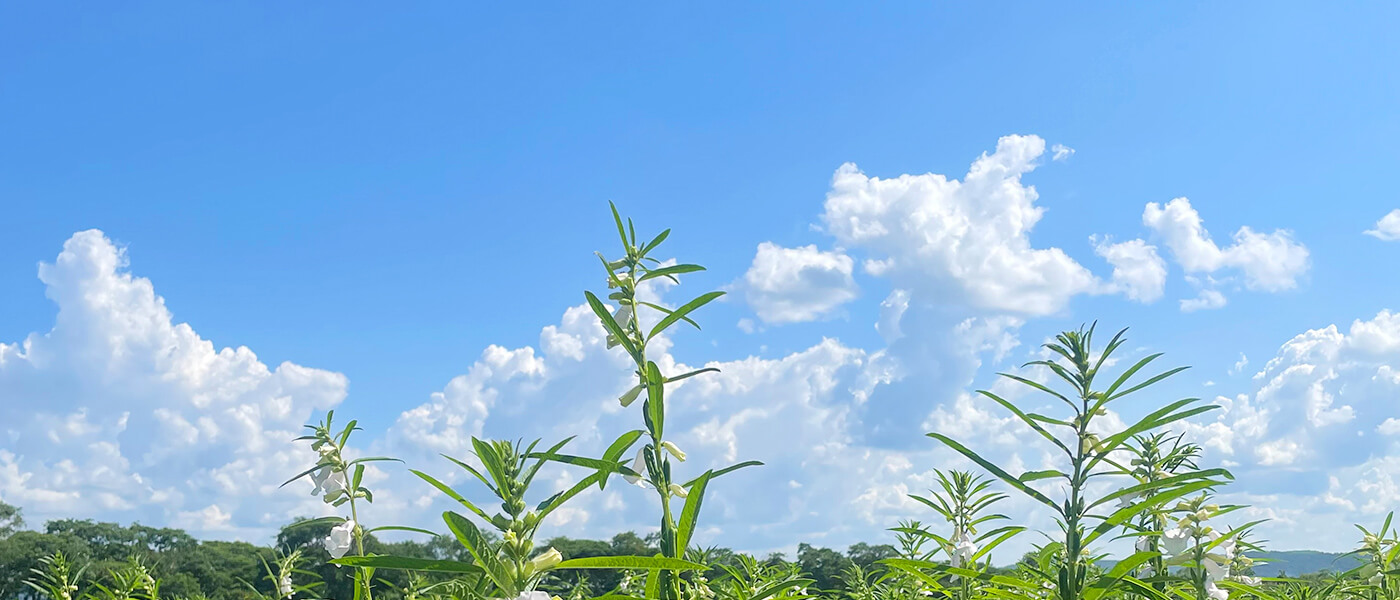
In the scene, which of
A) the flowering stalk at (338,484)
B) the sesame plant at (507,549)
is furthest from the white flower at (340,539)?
the sesame plant at (507,549)

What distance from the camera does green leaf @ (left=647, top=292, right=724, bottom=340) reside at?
7.58 feet

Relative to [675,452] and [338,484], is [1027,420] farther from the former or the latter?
[338,484]

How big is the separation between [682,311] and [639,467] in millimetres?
422

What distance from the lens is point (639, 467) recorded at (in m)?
2.21

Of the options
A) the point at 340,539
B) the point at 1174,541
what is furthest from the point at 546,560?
the point at 1174,541

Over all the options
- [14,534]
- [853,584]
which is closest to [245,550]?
[14,534]

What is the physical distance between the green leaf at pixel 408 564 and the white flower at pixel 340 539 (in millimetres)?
2048

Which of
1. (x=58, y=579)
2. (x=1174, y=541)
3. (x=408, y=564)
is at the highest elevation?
(x=1174, y=541)

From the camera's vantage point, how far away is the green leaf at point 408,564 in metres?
1.68

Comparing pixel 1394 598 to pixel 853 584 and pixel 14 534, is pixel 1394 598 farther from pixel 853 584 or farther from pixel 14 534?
pixel 14 534

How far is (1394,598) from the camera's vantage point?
4.40 metres

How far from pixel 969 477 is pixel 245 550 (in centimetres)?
7939

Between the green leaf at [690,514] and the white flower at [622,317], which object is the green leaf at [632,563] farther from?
the white flower at [622,317]

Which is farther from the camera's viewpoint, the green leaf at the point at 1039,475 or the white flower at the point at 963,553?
the white flower at the point at 963,553
